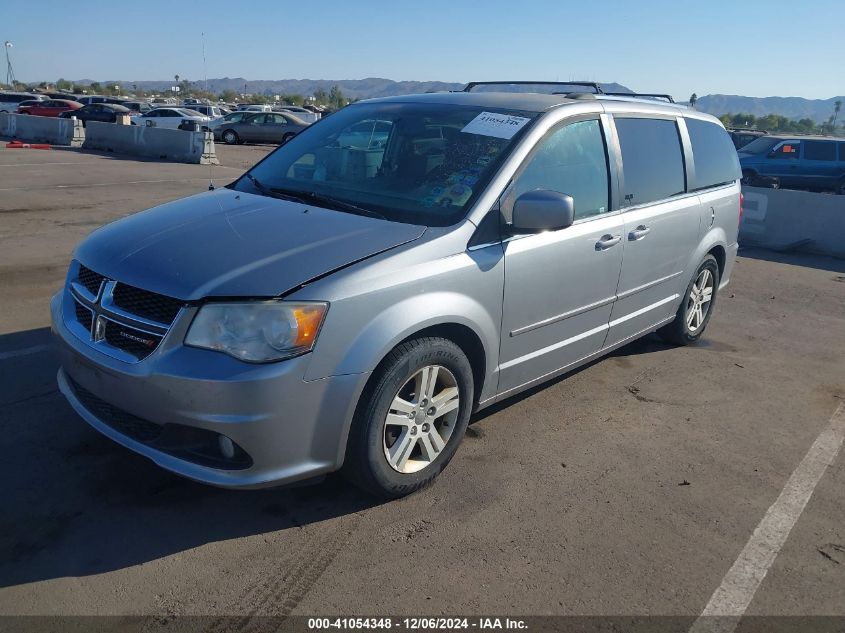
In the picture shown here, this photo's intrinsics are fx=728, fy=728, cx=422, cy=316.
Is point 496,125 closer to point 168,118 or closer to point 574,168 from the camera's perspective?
point 574,168

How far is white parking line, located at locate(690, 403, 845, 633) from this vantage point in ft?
9.56

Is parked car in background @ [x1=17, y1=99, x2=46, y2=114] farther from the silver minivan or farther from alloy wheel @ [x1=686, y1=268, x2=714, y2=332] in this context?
alloy wheel @ [x1=686, y1=268, x2=714, y2=332]

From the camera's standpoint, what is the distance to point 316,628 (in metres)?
2.70

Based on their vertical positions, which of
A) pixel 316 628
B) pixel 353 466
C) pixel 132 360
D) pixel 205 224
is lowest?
pixel 316 628

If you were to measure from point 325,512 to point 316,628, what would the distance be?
76 cm

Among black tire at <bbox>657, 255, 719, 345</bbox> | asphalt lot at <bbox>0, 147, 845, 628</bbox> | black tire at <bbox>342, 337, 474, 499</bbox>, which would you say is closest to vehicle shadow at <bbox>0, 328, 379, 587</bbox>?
asphalt lot at <bbox>0, 147, 845, 628</bbox>

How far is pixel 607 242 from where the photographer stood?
4.41m

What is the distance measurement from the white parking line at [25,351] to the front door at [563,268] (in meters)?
3.29

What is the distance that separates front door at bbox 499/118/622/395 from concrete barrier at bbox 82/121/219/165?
16718 millimetres

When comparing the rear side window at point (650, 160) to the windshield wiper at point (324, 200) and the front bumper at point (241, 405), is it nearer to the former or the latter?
the windshield wiper at point (324, 200)

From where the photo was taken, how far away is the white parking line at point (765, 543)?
291cm

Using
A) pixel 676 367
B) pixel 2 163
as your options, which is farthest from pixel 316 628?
pixel 2 163

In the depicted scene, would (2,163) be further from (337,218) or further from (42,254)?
(337,218)

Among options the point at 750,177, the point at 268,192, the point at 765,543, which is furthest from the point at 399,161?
the point at 750,177
